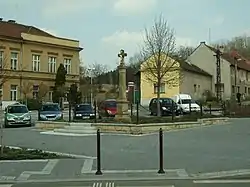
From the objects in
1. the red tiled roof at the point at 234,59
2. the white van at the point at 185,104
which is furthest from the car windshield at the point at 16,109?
the red tiled roof at the point at 234,59

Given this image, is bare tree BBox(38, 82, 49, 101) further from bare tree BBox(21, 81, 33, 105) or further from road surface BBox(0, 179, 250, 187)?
road surface BBox(0, 179, 250, 187)

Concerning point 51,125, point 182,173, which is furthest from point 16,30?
point 182,173

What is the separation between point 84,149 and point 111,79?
3649 inches

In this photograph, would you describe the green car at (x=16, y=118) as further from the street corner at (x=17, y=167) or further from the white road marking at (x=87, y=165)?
the white road marking at (x=87, y=165)

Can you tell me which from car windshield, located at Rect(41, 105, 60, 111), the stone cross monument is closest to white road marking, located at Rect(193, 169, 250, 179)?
the stone cross monument

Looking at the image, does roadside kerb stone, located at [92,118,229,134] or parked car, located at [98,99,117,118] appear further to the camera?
parked car, located at [98,99,117,118]

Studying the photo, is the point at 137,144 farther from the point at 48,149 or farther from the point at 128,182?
the point at 128,182

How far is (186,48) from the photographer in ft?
354

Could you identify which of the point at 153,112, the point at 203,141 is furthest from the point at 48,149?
the point at 153,112

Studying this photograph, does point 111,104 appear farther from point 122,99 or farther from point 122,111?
point 122,99

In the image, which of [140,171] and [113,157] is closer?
[140,171]

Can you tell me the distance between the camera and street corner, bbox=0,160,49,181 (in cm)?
1311

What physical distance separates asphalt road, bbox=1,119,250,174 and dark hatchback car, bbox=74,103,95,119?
1005 centimetres

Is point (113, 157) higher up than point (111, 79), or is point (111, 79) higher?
point (111, 79)
